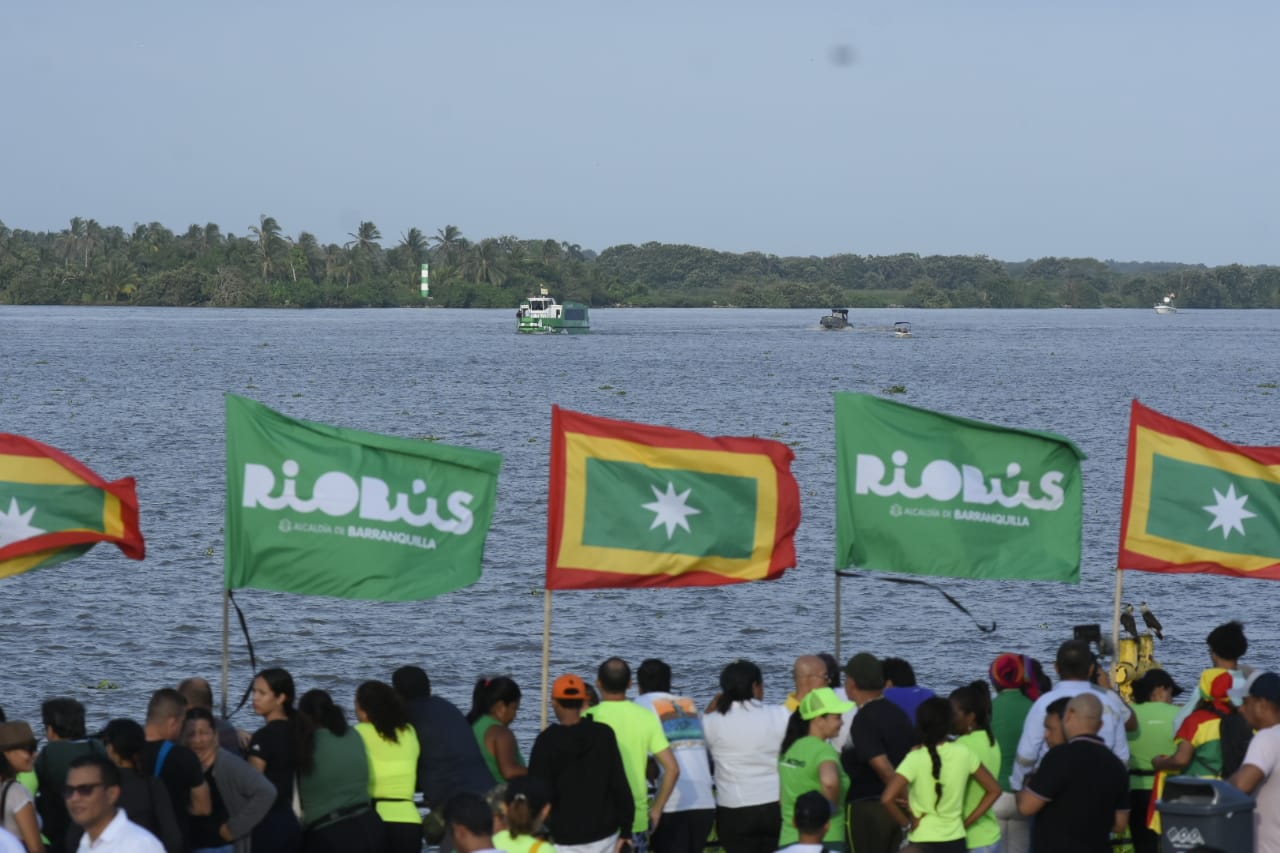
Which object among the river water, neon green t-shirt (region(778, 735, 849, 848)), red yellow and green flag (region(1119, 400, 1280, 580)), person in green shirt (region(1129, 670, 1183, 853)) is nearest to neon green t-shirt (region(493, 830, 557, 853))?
neon green t-shirt (region(778, 735, 849, 848))

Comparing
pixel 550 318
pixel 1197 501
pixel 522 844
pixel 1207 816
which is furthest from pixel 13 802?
pixel 550 318

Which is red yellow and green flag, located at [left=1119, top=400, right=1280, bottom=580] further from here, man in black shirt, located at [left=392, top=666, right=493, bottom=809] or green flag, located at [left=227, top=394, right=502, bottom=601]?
man in black shirt, located at [left=392, top=666, right=493, bottom=809]

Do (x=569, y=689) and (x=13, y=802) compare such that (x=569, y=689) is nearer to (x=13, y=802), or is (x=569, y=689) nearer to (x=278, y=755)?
(x=278, y=755)

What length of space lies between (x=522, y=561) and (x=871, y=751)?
29761mm

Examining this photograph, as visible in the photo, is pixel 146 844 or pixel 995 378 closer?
pixel 146 844

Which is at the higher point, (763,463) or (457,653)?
(763,463)

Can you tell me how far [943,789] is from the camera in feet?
33.3

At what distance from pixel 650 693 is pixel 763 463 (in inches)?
117

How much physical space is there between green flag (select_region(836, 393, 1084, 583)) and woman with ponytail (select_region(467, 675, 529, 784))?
152 inches

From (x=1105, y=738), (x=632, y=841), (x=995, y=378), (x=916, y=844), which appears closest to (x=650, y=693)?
(x=632, y=841)

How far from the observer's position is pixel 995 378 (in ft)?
380

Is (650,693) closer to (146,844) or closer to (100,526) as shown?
(146,844)

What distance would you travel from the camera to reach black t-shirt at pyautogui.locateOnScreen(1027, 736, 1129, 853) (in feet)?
32.6

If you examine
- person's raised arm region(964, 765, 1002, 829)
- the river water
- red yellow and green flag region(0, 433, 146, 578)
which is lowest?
the river water
